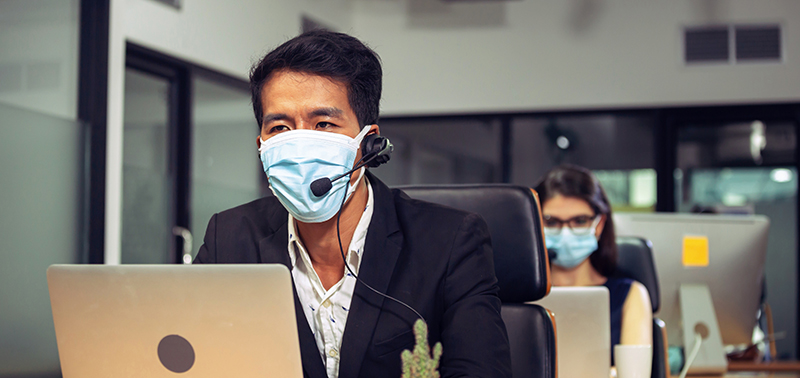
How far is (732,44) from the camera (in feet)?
16.6

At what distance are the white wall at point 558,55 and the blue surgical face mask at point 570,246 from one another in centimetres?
277

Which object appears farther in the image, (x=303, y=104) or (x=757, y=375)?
(x=757, y=375)

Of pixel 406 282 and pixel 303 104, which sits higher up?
pixel 303 104

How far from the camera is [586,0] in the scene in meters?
5.27

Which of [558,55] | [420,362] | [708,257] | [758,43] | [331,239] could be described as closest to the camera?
[420,362]

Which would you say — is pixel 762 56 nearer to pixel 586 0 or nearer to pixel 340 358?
pixel 586 0

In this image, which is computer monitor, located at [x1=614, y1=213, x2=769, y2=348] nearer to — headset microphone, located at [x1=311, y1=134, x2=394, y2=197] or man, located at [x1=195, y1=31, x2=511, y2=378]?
man, located at [x1=195, y1=31, x2=511, y2=378]

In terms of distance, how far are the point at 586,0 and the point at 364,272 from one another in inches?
178

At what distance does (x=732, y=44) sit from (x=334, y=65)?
15.0 ft

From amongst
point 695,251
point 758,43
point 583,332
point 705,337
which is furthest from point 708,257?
point 758,43

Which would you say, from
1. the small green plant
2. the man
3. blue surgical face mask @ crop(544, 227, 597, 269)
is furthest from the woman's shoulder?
the small green plant

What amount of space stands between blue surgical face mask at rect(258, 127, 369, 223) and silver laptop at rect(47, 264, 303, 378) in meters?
0.38

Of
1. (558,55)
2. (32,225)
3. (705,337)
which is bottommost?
(705,337)

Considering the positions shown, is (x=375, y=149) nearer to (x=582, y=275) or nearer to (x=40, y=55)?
(x=582, y=275)
